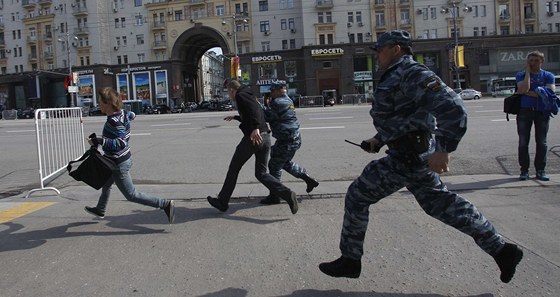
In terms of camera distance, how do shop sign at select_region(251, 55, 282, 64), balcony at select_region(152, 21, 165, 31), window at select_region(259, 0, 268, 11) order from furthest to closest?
1. balcony at select_region(152, 21, 165, 31)
2. window at select_region(259, 0, 268, 11)
3. shop sign at select_region(251, 55, 282, 64)

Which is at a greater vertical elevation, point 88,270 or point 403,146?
point 403,146

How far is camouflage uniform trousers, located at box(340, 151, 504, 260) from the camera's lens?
3.25 m

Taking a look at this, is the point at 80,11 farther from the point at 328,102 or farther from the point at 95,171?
the point at 95,171

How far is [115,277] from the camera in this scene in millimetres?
3918

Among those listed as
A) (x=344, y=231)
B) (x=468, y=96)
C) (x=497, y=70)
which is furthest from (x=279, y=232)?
(x=497, y=70)

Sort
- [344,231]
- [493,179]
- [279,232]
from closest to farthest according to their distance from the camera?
[344,231]
[279,232]
[493,179]

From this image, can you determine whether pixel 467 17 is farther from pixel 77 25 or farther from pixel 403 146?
pixel 403 146

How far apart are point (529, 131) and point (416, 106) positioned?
448 centimetres

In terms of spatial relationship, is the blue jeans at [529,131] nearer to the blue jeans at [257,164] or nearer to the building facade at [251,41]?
the blue jeans at [257,164]

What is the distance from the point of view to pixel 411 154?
10.4ft

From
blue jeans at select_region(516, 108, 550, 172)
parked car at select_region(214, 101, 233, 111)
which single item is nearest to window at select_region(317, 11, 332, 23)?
parked car at select_region(214, 101, 233, 111)

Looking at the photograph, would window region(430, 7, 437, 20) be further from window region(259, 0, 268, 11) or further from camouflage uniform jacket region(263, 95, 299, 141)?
camouflage uniform jacket region(263, 95, 299, 141)

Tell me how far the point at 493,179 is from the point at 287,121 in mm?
3485

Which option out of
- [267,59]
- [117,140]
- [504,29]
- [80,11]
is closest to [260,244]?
[117,140]
